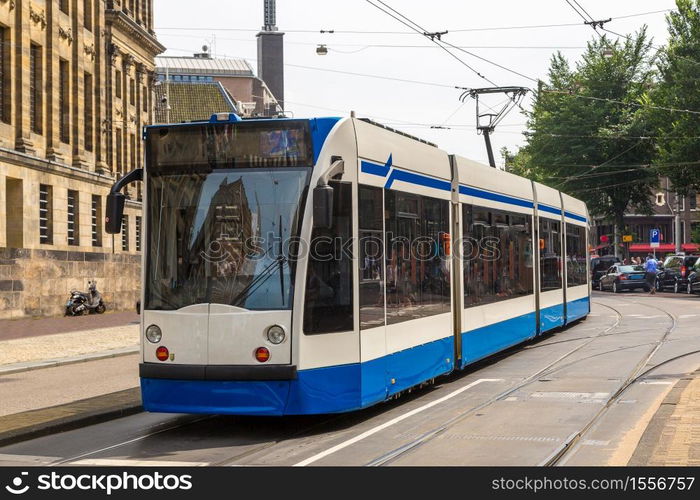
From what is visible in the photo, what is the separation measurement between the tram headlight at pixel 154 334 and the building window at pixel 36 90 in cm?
2730

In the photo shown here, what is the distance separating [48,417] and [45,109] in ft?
88.6

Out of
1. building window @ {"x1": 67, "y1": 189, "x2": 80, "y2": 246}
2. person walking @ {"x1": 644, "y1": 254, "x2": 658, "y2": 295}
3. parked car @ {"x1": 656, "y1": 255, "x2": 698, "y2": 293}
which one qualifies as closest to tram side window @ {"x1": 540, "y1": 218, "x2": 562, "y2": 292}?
building window @ {"x1": 67, "y1": 189, "x2": 80, "y2": 246}

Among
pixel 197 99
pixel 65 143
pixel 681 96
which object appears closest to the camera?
pixel 65 143

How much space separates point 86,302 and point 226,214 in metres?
26.9

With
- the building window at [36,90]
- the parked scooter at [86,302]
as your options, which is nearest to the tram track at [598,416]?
the parked scooter at [86,302]

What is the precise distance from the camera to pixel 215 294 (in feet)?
32.0

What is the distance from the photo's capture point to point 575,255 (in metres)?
24.2

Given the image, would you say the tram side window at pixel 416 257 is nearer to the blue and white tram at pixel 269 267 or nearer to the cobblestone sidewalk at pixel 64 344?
the blue and white tram at pixel 269 267

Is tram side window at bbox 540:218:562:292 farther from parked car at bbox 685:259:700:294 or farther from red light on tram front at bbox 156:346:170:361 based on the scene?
parked car at bbox 685:259:700:294

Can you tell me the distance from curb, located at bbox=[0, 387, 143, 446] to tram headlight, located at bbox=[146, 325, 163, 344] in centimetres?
145

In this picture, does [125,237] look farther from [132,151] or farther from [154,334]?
[154,334]

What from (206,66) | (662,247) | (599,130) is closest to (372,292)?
(599,130)

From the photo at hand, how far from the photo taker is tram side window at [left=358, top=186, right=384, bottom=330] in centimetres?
1039

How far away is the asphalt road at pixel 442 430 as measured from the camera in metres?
8.66
